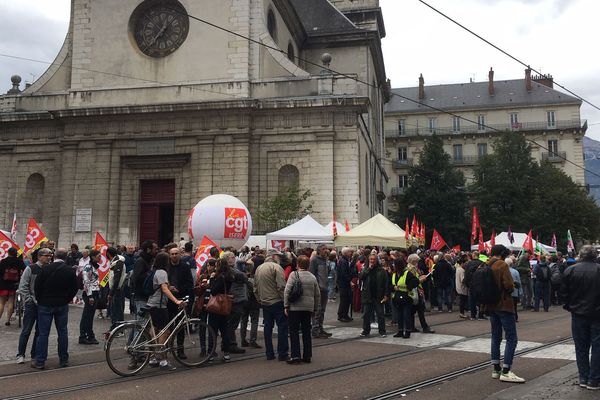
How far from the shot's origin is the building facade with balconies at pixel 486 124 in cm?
6450

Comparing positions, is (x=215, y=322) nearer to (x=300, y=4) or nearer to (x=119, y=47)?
(x=119, y=47)

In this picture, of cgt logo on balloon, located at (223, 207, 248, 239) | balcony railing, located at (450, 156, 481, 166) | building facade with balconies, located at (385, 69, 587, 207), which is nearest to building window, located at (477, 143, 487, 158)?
building facade with balconies, located at (385, 69, 587, 207)

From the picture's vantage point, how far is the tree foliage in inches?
2010

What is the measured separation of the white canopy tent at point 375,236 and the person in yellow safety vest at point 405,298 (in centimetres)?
604

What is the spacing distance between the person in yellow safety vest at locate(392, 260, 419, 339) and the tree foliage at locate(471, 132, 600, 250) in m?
42.1

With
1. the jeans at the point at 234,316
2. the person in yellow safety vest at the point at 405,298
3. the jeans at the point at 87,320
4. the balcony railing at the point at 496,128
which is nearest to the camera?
the jeans at the point at 234,316

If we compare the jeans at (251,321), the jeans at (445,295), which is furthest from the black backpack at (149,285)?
the jeans at (445,295)

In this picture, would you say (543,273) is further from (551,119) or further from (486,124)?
(551,119)

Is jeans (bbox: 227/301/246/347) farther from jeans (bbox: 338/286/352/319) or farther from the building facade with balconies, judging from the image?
the building facade with balconies

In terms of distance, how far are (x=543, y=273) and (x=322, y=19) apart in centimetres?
2661

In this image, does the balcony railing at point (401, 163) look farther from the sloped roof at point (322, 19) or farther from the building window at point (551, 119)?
the sloped roof at point (322, 19)

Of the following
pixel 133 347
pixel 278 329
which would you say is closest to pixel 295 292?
pixel 278 329

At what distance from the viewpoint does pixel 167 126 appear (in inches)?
1139

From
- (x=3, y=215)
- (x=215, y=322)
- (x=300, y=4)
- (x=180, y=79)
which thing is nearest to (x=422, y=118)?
(x=300, y=4)
